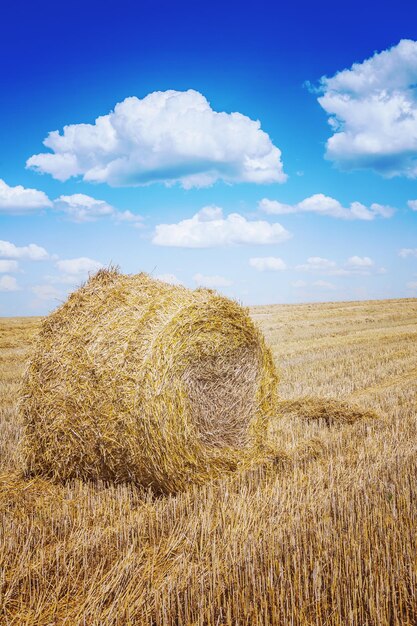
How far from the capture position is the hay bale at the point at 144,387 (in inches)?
209

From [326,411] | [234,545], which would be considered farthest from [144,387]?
[326,411]

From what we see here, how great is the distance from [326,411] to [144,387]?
3923mm

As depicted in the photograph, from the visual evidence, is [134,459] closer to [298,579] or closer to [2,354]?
[298,579]

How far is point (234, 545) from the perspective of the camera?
3.71m

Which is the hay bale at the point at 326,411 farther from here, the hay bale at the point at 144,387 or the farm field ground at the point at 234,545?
the hay bale at the point at 144,387

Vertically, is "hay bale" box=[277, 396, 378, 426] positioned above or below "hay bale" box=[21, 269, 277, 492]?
below

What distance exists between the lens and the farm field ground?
3121 mm

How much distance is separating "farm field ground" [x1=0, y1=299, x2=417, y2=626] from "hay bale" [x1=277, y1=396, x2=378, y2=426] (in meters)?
0.90

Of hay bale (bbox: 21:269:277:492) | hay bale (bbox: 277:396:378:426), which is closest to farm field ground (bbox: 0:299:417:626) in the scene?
hay bale (bbox: 21:269:277:492)

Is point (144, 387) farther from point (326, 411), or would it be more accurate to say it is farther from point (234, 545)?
point (326, 411)

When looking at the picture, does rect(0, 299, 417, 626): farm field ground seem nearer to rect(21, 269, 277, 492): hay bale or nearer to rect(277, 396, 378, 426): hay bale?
rect(21, 269, 277, 492): hay bale

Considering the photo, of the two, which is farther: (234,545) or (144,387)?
(144,387)

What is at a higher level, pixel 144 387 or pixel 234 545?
pixel 144 387

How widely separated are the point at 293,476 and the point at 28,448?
3151 millimetres
